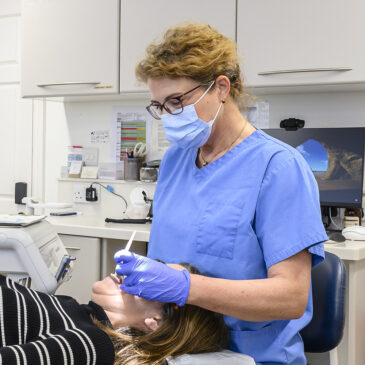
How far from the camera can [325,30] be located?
2.00 meters

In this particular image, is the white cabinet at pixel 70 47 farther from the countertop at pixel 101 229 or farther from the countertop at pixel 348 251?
the countertop at pixel 348 251

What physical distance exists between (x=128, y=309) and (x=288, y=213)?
1.45ft

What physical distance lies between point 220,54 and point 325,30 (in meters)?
1.05

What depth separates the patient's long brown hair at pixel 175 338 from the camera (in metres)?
1.04

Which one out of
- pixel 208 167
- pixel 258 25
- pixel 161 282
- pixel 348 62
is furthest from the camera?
pixel 258 25

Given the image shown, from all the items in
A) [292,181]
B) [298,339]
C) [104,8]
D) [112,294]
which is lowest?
[298,339]

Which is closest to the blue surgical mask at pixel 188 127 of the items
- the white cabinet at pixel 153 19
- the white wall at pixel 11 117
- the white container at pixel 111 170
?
the white cabinet at pixel 153 19

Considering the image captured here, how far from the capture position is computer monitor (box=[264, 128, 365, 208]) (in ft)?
6.91

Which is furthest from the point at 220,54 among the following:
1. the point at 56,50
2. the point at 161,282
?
the point at 56,50

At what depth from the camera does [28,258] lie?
1.23m

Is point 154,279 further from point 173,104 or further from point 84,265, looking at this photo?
point 84,265

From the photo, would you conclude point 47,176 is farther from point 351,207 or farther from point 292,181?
point 292,181

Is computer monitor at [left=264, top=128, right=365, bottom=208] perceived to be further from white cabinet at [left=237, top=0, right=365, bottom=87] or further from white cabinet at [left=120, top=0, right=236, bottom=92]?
white cabinet at [left=120, top=0, right=236, bottom=92]

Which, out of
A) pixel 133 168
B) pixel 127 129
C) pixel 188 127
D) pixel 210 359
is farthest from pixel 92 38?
pixel 210 359
